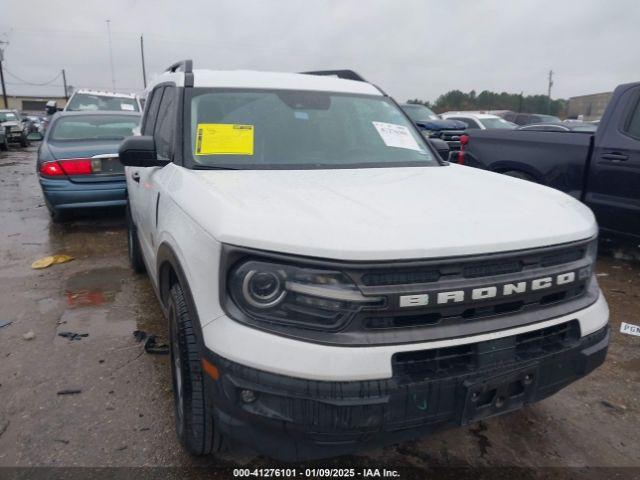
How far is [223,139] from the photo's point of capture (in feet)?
9.21

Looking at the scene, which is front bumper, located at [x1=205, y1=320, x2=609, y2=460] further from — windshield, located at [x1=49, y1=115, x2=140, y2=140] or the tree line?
the tree line

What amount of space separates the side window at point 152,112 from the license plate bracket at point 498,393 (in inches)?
121

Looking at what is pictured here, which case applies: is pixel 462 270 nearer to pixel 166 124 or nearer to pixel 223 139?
pixel 223 139

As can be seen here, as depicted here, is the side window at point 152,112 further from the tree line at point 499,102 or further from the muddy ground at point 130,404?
the tree line at point 499,102

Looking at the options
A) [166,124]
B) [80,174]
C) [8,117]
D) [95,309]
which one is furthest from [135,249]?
[8,117]

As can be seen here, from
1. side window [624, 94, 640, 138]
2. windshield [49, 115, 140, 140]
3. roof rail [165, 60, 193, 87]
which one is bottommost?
windshield [49, 115, 140, 140]

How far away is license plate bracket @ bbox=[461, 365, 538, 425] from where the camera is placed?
1.81 m

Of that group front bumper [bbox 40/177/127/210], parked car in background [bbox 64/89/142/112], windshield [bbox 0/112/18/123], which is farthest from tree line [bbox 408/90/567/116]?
front bumper [bbox 40/177/127/210]

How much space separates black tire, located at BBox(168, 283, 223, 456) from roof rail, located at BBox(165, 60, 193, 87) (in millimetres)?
1424

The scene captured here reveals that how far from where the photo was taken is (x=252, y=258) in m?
1.75

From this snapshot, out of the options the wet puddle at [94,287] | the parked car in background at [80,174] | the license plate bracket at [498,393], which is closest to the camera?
the license plate bracket at [498,393]

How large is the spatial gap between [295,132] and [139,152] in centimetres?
92

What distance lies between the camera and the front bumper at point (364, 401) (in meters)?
1.67

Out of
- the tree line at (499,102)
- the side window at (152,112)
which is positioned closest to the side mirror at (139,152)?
the side window at (152,112)
